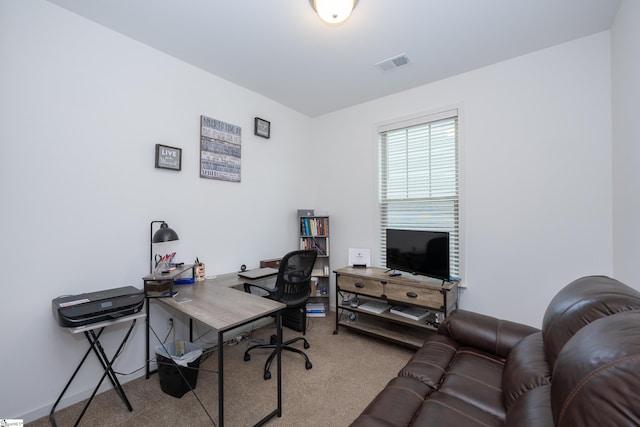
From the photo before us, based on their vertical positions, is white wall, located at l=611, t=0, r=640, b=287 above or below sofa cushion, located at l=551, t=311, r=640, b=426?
above

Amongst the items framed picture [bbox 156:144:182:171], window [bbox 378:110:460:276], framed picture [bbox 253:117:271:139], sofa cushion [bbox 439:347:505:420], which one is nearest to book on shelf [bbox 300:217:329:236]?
window [bbox 378:110:460:276]

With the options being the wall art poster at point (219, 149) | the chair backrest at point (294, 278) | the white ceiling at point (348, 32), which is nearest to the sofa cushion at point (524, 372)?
the chair backrest at point (294, 278)

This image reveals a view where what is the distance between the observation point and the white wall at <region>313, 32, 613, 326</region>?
89.2 inches

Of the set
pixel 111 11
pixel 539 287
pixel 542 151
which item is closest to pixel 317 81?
pixel 111 11

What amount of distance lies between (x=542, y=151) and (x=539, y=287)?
1.28m

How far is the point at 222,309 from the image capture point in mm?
1830

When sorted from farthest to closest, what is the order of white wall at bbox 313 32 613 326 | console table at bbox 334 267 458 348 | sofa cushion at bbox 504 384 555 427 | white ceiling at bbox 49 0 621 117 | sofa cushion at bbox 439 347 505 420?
console table at bbox 334 267 458 348 < white wall at bbox 313 32 613 326 < white ceiling at bbox 49 0 621 117 < sofa cushion at bbox 439 347 505 420 < sofa cushion at bbox 504 384 555 427

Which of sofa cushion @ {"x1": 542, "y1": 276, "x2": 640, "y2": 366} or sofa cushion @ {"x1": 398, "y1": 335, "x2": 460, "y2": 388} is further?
sofa cushion @ {"x1": 398, "y1": 335, "x2": 460, "y2": 388}

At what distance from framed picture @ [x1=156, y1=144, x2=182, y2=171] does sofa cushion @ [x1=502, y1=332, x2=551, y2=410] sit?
9.83 ft

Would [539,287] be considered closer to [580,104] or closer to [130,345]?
[580,104]

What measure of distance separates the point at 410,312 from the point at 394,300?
24 cm

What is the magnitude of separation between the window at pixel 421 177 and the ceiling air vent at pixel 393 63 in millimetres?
717

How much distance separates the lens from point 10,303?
1784 millimetres

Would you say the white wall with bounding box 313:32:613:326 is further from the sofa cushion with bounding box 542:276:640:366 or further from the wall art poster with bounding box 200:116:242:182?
the wall art poster with bounding box 200:116:242:182
